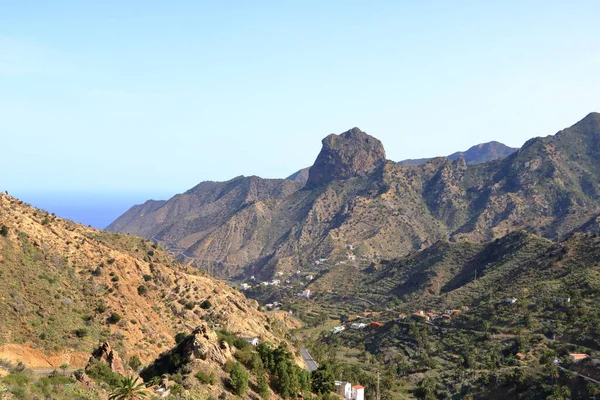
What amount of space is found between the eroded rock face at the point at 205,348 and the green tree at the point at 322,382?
12695 mm

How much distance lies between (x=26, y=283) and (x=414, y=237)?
519 feet

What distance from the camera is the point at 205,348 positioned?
3077 cm

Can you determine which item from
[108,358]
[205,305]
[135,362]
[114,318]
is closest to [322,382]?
[135,362]

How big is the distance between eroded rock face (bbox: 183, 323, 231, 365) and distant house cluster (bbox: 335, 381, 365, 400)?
20035 millimetres

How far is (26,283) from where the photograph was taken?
127 ft

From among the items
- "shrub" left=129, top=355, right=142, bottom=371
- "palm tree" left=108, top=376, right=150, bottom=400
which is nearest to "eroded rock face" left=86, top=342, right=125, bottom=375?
"shrub" left=129, top=355, right=142, bottom=371

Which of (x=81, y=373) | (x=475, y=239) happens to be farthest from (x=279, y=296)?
(x=81, y=373)

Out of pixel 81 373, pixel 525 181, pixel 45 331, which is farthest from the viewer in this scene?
pixel 525 181

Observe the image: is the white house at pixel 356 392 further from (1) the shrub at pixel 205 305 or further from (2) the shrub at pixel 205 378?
(2) the shrub at pixel 205 378

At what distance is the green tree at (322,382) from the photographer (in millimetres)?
42031

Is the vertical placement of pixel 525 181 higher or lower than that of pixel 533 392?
higher

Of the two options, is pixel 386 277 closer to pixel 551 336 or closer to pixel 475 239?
pixel 475 239

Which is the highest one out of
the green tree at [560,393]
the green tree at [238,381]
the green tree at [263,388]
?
the green tree at [238,381]

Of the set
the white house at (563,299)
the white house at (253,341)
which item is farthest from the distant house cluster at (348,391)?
the white house at (563,299)
